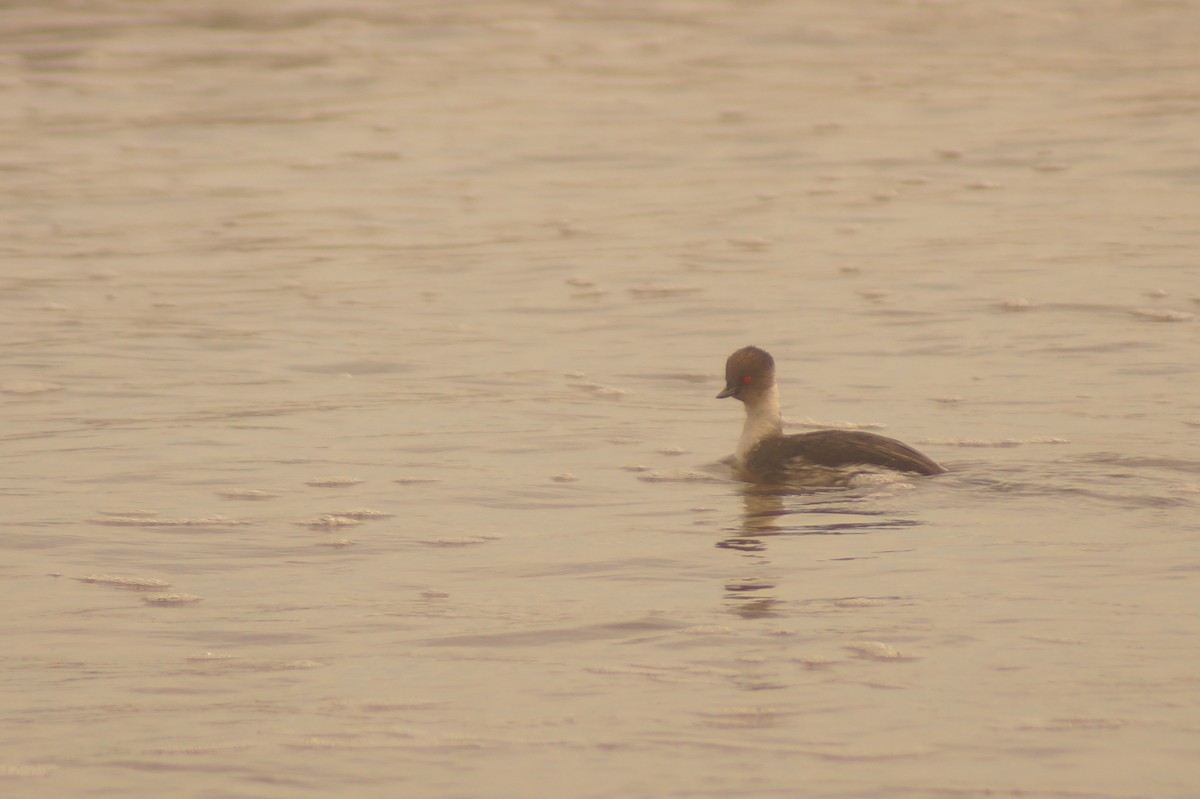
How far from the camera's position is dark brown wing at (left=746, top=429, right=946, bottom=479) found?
10609 millimetres

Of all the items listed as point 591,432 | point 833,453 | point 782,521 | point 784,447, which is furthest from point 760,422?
point 782,521

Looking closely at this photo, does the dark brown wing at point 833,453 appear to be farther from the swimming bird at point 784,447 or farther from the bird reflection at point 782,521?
the bird reflection at point 782,521

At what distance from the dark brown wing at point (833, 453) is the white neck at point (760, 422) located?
0.29ft

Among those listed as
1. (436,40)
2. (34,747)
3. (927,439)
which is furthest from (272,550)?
(436,40)

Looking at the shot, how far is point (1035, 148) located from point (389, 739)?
1620 centimetres

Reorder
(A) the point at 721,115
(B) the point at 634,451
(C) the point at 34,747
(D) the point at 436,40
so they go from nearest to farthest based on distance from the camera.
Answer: (C) the point at 34,747 → (B) the point at 634,451 → (A) the point at 721,115 → (D) the point at 436,40

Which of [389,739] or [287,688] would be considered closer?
[389,739]

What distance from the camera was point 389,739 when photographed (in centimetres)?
698

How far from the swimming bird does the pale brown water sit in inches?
7.0

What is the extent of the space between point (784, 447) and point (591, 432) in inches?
54.6

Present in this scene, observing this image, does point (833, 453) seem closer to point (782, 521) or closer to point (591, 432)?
point (782, 521)

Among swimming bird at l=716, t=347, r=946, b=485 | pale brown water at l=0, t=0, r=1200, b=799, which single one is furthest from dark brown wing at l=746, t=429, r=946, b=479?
pale brown water at l=0, t=0, r=1200, b=799

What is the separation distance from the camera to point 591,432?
12.0m

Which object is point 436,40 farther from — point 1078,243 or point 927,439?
point 927,439
